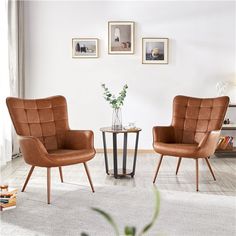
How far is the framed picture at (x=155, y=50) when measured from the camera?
5.93 m

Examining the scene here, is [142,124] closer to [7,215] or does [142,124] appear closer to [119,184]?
[119,184]

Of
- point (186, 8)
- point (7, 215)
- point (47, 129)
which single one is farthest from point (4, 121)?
point (186, 8)

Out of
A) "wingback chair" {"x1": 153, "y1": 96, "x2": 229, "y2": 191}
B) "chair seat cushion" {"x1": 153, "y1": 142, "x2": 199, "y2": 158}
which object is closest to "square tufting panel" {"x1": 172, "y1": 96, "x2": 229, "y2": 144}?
"wingback chair" {"x1": 153, "y1": 96, "x2": 229, "y2": 191}

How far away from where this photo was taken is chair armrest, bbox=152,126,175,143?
4387 millimetres

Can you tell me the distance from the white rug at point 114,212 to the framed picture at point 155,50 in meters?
2.59

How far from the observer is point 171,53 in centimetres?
596

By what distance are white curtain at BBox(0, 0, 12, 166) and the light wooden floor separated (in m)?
0.19

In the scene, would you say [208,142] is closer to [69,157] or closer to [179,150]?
[179,150]

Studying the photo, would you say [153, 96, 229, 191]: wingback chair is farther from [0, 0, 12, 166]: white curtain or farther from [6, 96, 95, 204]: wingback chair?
[0, 0, 12, 166]: white curtain

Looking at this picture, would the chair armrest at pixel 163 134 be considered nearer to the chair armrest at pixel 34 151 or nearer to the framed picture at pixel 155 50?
the chair armrest at pixel 34 151

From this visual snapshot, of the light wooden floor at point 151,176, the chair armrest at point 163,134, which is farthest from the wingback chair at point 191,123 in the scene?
the light wooden floor at point 151,176

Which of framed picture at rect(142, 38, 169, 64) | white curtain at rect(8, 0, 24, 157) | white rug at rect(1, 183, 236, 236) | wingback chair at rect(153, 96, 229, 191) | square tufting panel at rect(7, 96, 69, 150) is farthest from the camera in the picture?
framed picture at rect(142, 38, 169, 64)

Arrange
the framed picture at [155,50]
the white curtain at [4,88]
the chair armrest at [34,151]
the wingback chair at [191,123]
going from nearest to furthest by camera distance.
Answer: the chair armrest at [34,151] → the wingback chair at [191,123] → the white curtain at [4,88] → the framed picture at [155,50]

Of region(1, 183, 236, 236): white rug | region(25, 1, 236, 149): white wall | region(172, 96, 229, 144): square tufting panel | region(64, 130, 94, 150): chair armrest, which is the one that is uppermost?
region(25, 1, 236, 149): white wall
